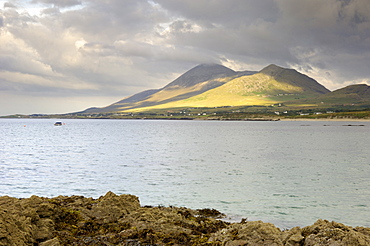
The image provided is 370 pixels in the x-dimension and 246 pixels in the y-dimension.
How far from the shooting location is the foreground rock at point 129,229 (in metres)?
12.2

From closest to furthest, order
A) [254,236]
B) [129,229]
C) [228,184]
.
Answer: [254,236] → [129,229] → [228,184]

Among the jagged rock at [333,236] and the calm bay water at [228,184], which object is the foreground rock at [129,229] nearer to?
the jagged rock at [333,236]

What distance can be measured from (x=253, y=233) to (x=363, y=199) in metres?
17.7

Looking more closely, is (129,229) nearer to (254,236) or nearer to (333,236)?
(254,236)

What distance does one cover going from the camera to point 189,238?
14633mm

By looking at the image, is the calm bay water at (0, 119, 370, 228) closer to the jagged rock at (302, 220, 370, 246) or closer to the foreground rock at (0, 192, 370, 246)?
the foreground rock at (0, 192, 370, 246)

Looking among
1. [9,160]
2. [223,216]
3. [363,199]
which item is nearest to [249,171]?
[363,199]

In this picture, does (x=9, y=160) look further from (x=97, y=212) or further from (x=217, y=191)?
(x=97, y=212)

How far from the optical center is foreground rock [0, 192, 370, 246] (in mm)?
12234

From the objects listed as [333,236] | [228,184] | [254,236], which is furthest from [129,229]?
[228,184]

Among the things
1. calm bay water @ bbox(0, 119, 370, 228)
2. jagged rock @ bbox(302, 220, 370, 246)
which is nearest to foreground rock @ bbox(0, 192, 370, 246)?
jagged rock @ bbox(302, 220, 370, 246)

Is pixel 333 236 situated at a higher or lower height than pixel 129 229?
higher

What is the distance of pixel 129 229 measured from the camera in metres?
15.1

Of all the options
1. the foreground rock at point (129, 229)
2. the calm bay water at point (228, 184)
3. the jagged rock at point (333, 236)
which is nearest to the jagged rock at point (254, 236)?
the foreground rock at point (129, 229)
